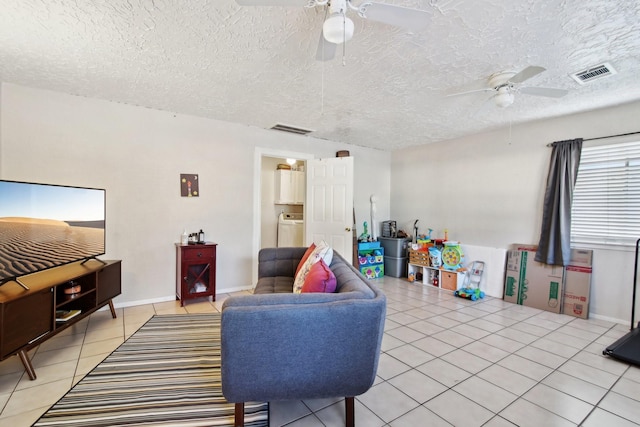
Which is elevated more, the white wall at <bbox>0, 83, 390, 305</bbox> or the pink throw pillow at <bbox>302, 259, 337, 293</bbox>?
the white wall at <bbox>0, 83, 390, 305</bbox>

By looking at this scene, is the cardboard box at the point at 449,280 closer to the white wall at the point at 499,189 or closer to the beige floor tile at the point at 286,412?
the white wall at the point at 499,189

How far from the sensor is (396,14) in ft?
4.81

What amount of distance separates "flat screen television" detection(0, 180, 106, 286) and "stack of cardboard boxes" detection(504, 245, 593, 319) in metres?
5.22

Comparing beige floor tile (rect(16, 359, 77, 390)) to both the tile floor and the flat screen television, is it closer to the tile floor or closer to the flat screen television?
the tile floor

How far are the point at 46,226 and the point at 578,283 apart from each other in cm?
562

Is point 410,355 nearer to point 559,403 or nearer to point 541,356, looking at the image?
point 559,403

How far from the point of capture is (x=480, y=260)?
4379 mm

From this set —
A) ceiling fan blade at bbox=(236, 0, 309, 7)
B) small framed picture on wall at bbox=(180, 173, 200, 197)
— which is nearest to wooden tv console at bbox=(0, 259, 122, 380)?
small framed picture on wall at bbox=(180, 173, 200, 197)

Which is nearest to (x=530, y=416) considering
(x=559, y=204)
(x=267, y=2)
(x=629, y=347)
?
(x=629, y=347)

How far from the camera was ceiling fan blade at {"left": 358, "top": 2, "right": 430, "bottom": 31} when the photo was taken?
142 centimetres

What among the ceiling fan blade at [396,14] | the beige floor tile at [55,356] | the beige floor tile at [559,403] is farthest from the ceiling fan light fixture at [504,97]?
the beige floor tile at [55,356]

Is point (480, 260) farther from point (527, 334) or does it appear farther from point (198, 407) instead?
point (198, 407)

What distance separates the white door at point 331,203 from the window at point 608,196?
293 centimetres

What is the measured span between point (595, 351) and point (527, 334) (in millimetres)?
500
